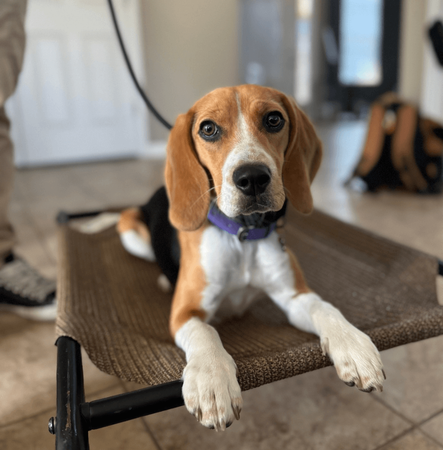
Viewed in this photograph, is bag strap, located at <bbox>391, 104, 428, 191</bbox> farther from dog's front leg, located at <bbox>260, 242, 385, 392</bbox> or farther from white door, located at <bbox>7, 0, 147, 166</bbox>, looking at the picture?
white door, located at <bbox>7, 0, 147, 166</bbox>

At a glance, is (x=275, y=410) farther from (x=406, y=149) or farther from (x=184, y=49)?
(x=184, y=49)

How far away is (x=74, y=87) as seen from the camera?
4.50 metres

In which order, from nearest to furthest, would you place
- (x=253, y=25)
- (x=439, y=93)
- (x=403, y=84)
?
(x=439, y=93) → (x=403, y=84) → (x=253, y=25)

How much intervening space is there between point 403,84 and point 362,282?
207 inches

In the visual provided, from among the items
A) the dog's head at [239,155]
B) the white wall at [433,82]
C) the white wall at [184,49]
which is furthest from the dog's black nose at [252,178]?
the white wall at [184,49]

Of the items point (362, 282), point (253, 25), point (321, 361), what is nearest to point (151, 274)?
point (362, 282)

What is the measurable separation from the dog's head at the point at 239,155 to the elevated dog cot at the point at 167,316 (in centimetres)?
32

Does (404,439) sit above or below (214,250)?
below

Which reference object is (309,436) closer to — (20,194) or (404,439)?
(404,439)

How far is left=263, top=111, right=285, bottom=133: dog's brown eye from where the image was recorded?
3.42ft

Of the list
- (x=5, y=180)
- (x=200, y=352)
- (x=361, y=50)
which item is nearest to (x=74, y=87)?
(x=5, y=180)

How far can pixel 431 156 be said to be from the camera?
3.18 meters

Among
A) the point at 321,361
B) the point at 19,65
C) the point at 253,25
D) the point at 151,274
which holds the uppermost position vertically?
the point at 253,25

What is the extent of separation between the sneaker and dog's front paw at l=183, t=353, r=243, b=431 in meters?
0.98
